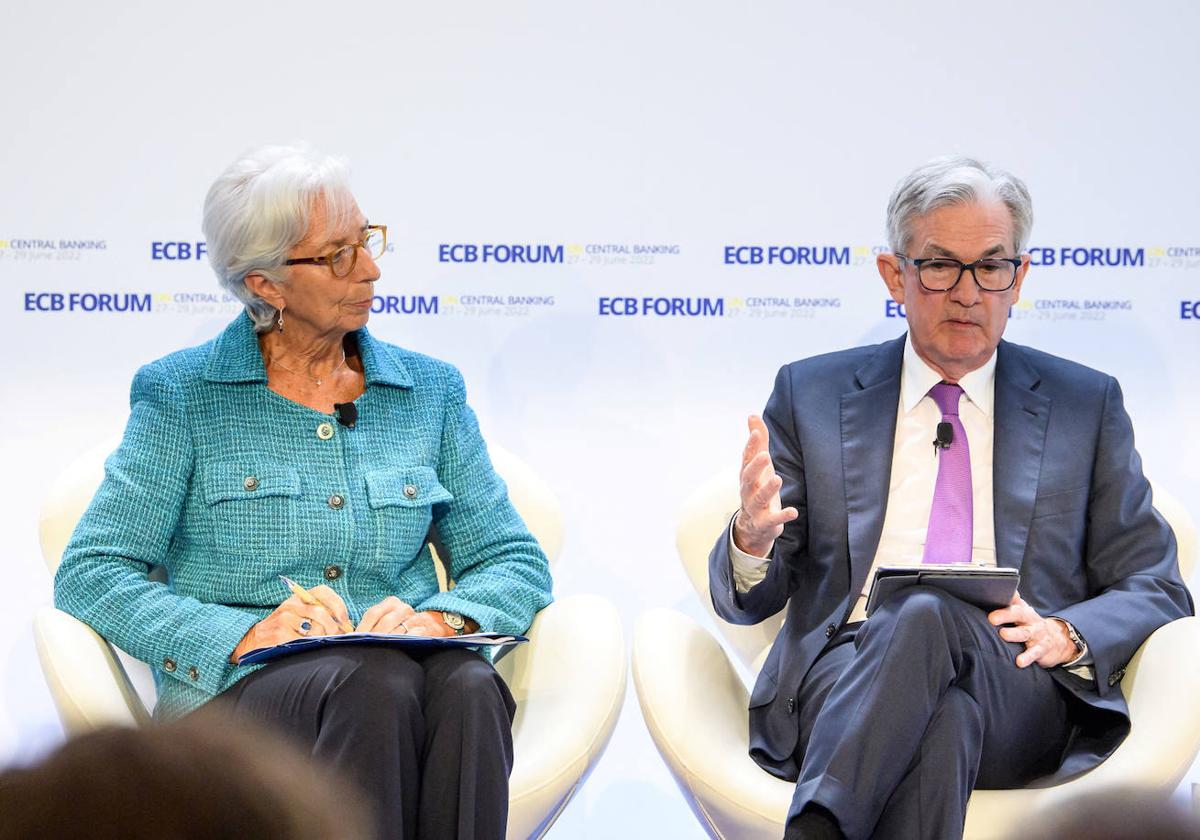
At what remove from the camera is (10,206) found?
4348 mm

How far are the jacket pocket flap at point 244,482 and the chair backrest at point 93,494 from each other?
1.19 ft

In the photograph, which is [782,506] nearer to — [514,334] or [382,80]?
[514,334]

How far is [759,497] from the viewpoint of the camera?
2.87 m

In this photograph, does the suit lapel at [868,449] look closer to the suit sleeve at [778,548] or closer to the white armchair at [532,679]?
the suit sleeve at [778,548]

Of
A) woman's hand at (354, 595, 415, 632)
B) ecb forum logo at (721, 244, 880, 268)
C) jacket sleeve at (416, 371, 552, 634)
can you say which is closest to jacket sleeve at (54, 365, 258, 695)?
woman's hand at (354, 595, 415, 632)

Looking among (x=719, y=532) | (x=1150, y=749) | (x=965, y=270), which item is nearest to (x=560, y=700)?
(x=719, y=532)

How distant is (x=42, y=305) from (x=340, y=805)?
3.72m

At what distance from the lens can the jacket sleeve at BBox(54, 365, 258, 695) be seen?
285cm

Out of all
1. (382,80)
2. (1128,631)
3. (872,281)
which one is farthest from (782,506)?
(382,80)

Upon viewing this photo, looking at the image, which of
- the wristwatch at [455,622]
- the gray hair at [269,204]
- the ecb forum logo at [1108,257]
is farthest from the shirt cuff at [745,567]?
the ecb forum logo at [1108,257]

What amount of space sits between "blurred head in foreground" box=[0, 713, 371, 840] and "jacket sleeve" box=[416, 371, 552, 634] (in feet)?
7.48

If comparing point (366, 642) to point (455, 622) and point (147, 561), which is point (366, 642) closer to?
point (455, 622)

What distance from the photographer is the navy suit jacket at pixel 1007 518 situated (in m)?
3.07

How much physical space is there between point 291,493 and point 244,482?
96mm
